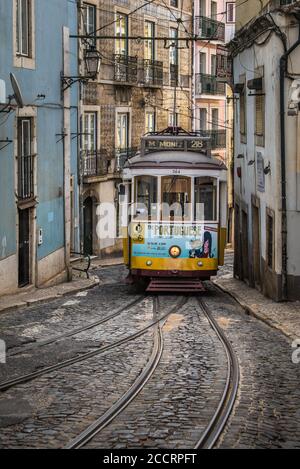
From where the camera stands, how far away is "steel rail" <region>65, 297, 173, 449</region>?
8938 mm

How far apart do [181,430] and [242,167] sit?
18.8m

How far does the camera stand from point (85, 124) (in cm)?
3684

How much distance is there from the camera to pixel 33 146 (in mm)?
22172

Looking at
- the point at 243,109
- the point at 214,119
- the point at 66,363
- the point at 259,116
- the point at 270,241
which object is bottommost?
the point at 66,363

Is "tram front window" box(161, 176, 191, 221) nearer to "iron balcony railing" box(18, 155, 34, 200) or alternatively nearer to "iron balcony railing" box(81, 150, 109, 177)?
"iron balcony railing" box(18, 155, 34, 200)

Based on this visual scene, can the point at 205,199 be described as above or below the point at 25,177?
below

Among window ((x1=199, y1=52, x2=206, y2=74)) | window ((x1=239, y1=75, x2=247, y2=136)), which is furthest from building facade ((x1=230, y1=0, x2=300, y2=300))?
window ((x1=199, y1=52, x2=206, y2=74))

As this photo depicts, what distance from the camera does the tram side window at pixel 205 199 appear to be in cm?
2192

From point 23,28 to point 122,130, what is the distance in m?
19.0

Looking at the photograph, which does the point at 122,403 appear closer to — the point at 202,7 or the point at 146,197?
the point at 146,197

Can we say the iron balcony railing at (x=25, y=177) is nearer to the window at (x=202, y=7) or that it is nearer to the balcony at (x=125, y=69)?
the balcony at (x=125, y=69)

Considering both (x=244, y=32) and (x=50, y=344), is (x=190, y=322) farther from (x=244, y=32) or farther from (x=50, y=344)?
(x=244, y=32)

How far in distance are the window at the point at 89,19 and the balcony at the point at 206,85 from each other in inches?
490

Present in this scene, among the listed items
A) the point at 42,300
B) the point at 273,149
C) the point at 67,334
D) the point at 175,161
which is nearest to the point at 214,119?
the point at 175,161
